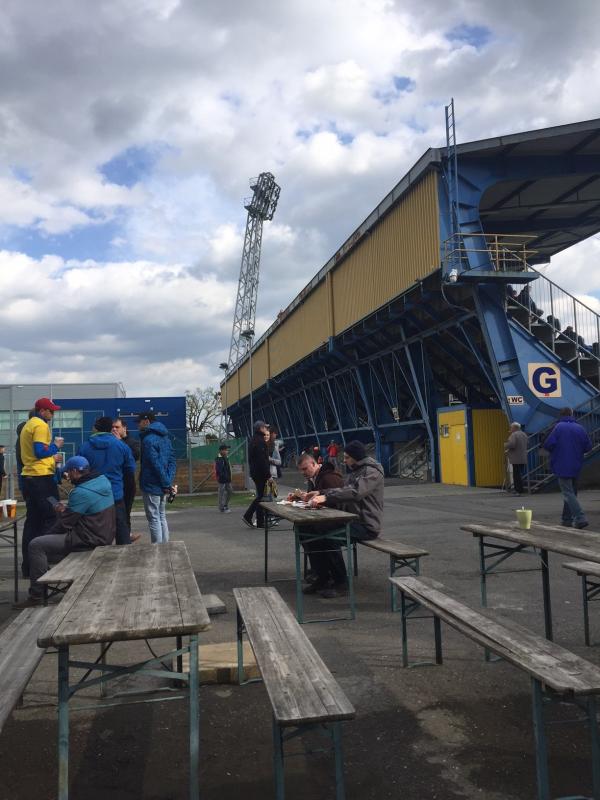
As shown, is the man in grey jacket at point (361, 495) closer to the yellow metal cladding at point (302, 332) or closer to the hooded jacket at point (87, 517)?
the hooded jacket at point (87, 517)

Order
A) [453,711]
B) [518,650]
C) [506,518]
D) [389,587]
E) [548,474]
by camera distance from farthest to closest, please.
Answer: [548,474]
[506,518]
[389,587]
[453,711]
[518,650]

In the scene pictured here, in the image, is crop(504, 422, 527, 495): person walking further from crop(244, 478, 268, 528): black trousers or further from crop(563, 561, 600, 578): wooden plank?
crop(563, 561, 600, 578): wooden plank

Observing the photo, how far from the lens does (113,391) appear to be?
6544 centimetres

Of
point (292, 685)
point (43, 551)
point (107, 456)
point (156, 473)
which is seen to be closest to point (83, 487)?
point (43, 551)

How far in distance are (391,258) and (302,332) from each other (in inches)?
490

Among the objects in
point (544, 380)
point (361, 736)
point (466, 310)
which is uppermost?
point (466, 310)

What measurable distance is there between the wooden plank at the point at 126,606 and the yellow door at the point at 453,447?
59.5ft

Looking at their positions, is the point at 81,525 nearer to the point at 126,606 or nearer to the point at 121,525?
the point at 121,525

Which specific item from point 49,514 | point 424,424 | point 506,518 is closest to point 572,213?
point 424,424

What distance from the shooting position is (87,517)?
18.7ft

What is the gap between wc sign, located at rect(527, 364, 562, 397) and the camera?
63.4 feet

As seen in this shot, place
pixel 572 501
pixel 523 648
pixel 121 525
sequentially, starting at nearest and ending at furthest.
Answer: pixel 523 648 → pixel 121 525 → pixel 572 501

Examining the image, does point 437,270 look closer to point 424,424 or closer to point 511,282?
point 511,282

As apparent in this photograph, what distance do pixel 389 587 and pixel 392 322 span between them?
17995 mm
